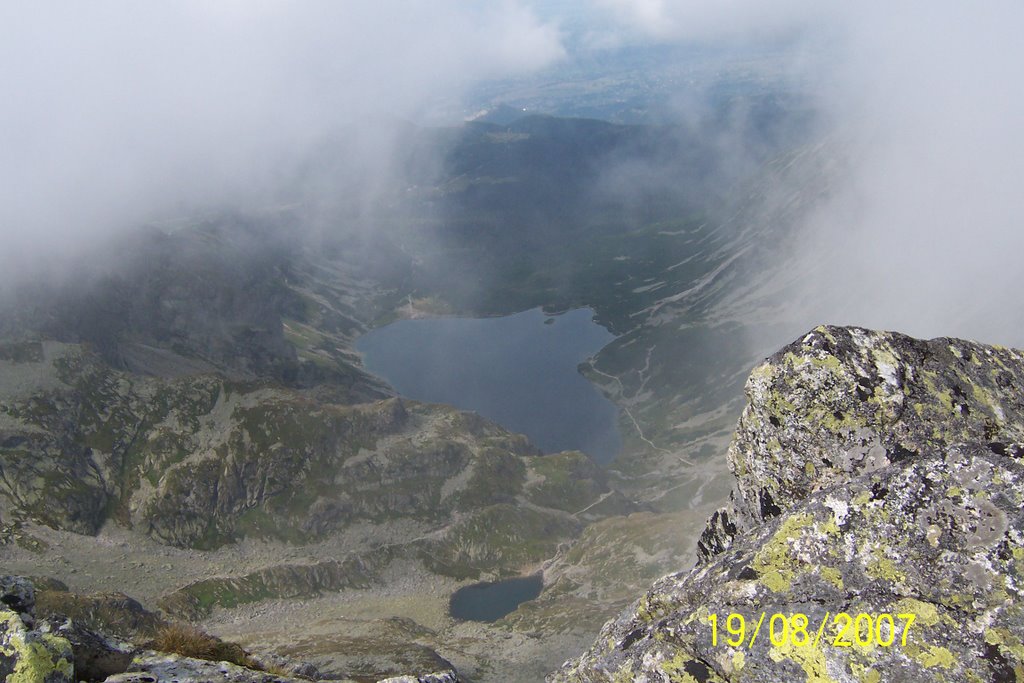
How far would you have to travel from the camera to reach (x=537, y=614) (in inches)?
7037

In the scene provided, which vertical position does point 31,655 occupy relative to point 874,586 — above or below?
below

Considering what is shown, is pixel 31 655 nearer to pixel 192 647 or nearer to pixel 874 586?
pixel 192 647

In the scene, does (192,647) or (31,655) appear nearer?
(31,655)

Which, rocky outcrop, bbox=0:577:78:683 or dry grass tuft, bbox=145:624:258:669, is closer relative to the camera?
rocky outcrop, bbox=0:577:78:683

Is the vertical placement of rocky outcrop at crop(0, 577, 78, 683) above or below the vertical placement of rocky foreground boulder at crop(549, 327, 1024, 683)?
below

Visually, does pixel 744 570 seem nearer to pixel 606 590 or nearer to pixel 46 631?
pixel 46 631

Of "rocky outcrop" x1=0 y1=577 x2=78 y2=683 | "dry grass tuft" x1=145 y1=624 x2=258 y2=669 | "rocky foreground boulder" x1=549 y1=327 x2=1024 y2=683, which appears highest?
"rocky foreground boulder" x1=549 y1=327 x2=1024 y2=683

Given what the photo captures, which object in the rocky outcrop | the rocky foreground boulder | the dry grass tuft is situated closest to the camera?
the rocky foreground boulder

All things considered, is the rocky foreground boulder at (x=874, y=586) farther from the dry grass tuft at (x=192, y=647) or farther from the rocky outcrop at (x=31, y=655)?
the rocky outcrop at (x=31, y=655)

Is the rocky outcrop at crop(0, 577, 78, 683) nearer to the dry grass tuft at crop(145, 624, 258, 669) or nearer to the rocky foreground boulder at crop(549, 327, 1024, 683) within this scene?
the dry grass tuft at crop(145, 624, 258, 669)

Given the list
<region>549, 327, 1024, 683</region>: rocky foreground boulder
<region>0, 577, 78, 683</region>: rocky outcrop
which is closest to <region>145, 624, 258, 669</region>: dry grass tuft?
<region>0, 577, 78, 683</region>: rocky outcrop

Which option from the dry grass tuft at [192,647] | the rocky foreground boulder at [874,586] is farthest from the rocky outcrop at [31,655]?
the rocky foreground boulder at [874,586]

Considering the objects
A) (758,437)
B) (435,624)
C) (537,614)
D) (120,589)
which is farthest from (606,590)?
(758,437)

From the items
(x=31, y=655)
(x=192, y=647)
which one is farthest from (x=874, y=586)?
(x=192, y=647)
